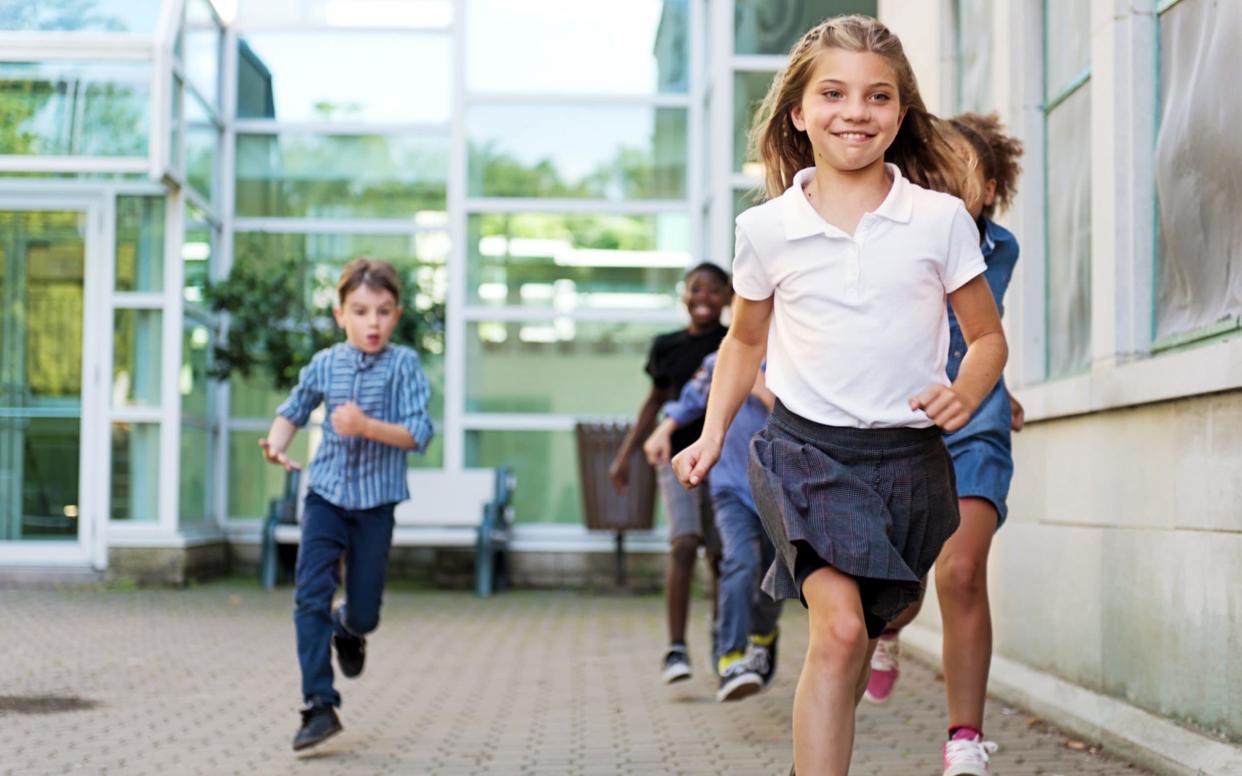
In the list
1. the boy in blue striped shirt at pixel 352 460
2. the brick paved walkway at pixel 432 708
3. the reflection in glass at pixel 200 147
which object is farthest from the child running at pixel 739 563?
the reflection in glass at pixel 200 147

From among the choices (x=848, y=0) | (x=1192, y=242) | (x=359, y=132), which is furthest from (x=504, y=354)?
(x=1192, y=242)

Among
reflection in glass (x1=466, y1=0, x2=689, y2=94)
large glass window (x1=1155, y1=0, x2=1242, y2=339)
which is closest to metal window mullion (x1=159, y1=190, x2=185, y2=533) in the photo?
reflection in glass (x1=466, y1=0, x2=689, y2=94)

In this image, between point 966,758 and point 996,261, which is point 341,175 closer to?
point 996,261

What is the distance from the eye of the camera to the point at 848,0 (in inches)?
516

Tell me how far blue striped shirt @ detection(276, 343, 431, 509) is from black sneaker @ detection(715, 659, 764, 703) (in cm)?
133

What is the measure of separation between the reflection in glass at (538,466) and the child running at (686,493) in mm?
6760

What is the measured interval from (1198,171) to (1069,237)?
1556 mm

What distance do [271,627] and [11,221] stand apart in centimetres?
507

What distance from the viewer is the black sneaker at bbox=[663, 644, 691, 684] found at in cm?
717

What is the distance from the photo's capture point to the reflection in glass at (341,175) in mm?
14977

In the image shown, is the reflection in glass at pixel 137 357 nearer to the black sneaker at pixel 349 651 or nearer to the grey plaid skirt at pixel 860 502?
the black sneaker at pixel 349 651

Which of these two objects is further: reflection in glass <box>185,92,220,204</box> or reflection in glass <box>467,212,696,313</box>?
reflection in glass <box>467,212,696,313</box>

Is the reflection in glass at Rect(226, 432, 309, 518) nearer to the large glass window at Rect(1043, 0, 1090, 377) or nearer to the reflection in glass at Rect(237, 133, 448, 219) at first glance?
the reflection in glass at Rect(237, 133, 448, 219)

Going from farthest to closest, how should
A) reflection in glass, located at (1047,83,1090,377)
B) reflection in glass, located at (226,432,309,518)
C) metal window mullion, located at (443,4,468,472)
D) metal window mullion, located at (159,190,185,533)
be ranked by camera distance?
1. reflection in glass, located at (226,432,309,518)
2. metal window mullion, located at (443,4,468,472)
3. metal window mullion, located at (159,190,185,533)
4. reflection in glass, located at (1047,83,1090,377)
